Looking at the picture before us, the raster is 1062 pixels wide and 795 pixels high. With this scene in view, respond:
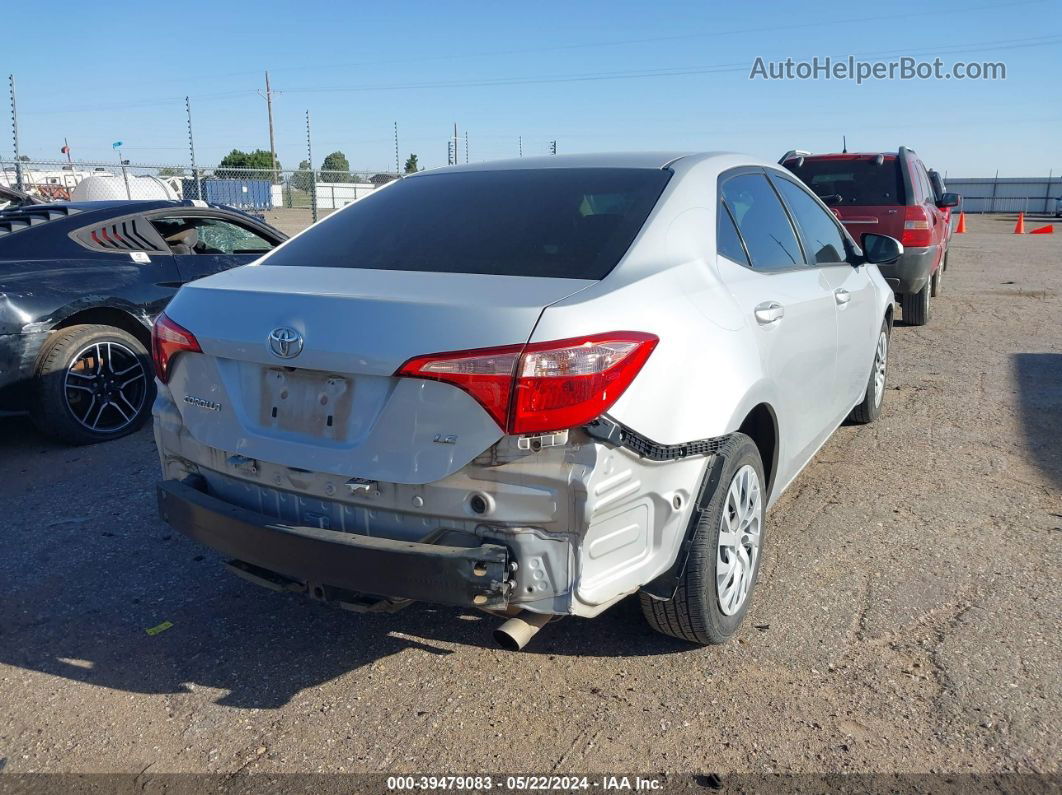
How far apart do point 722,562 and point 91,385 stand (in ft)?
13.9

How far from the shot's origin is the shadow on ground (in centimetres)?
511

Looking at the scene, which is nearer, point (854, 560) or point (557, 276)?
point (557, 276)

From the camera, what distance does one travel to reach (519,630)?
2428mm

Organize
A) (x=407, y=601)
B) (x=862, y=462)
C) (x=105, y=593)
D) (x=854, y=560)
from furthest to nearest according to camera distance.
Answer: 1. (x=862, y=462)
2. (x=854, y=560)
3. (x=105, y=593)
4. (x=407, y=601)

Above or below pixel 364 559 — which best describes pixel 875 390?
below

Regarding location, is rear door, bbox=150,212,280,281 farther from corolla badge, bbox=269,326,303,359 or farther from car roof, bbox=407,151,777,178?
corolla badge, bbox=269,326,303,359

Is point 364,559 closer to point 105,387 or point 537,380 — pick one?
point 537,380

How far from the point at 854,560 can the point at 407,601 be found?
2159 mm

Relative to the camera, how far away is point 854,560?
376 centimetres

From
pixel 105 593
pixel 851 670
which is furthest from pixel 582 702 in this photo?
pixel 105 593

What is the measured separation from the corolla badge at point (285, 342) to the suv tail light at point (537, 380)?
46 centimetres

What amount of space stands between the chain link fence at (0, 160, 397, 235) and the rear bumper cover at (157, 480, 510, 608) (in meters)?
10.2

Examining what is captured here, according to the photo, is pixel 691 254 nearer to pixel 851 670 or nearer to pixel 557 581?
pixel 557 581

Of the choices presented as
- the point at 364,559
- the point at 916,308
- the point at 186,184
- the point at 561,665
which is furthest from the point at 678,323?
the point at 186,184
